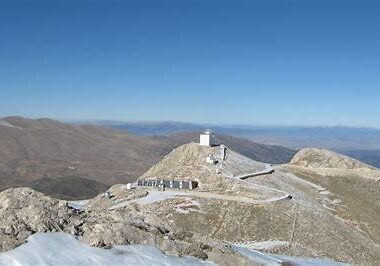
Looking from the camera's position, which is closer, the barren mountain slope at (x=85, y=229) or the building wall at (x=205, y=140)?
the barren mountain slope at (x=85, y=229)

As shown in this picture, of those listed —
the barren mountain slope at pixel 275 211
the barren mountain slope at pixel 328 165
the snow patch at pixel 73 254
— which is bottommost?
the barren mountain slope at pixel 275 211

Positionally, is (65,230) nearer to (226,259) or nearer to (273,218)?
(226,259)

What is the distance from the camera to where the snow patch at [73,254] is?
76.2ft

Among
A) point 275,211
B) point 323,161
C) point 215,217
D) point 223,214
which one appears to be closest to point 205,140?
point 323,161

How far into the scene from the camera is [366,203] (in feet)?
318

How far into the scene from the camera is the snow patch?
2322cm

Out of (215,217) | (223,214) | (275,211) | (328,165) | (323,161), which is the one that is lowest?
(215,217)

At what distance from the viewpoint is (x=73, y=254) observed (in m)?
24.4

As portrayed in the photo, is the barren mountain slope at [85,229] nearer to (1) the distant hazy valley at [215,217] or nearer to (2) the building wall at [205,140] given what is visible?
(1) the distant hazy valley at [215,217]

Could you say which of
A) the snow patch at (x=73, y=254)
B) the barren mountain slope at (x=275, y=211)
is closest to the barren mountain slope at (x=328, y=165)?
the barren mountain slope at (x=275, y=211)

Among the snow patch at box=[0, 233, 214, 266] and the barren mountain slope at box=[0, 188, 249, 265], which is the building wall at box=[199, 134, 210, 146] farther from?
the snow patch at box=[0, 233, 214, 266]

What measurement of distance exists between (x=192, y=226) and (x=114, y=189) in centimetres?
2678

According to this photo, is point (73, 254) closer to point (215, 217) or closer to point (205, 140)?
point (215, 217)

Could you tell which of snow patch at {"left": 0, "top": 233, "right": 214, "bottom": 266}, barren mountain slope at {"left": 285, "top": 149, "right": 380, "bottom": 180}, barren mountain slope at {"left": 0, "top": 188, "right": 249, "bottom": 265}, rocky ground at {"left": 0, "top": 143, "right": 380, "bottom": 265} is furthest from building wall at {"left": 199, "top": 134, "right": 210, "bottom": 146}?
snow patch at {"left": 0, "top": 233, "right": 214, "bottom": 266}
